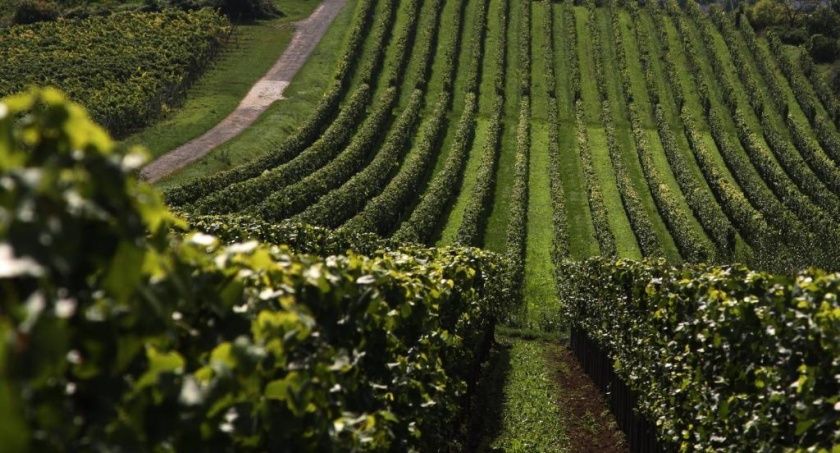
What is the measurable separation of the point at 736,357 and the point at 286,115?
206 ft

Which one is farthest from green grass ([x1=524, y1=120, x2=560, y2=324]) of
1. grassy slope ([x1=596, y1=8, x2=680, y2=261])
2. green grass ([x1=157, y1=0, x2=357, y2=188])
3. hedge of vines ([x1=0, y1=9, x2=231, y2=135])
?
hedge of vines ([x1=0, y1=9, x2=231, y2=135])

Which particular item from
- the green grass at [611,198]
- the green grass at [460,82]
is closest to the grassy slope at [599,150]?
the green grass at [611,198]

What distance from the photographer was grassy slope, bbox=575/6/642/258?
190ft

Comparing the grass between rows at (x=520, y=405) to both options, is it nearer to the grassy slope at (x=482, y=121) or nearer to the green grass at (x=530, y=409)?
the green grass at (x=530, y=409)

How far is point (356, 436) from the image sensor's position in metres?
6.71

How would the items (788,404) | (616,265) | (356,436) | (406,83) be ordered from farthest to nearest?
(406,83), (616,265), (788,404), (356,436)

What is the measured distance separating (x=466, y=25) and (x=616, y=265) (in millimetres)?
81110

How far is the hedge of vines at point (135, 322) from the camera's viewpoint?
3178 mm

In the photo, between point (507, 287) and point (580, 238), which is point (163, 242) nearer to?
point (507, 287)

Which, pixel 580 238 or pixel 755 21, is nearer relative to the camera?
pixel 580 238

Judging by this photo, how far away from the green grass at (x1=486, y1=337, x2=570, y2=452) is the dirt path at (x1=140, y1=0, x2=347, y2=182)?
2642cm

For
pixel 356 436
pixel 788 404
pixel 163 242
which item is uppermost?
pixel 163 242

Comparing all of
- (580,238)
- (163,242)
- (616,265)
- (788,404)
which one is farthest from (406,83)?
(163,242)

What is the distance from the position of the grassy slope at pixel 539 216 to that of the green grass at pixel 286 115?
1876 cm
